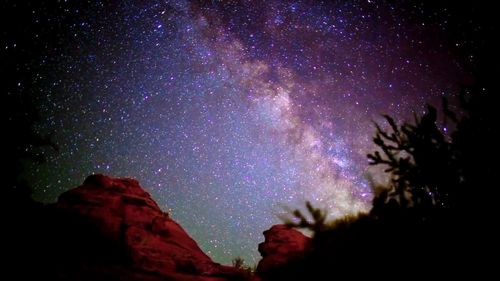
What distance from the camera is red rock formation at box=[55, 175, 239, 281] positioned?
26.0ft

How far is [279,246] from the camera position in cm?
1012

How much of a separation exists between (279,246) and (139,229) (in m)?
4.95

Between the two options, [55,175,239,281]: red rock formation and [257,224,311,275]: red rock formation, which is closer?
[55,175,239,281]: red rock formation

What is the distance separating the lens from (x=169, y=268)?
311 inches

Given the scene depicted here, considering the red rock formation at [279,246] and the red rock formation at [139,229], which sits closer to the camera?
the red rock formation at [139,229]

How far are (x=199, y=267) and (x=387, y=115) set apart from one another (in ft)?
22.3

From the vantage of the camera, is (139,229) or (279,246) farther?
(279,246)

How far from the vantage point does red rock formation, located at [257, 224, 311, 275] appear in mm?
9625

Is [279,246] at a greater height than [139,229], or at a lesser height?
lesser

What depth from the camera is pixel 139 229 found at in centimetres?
883

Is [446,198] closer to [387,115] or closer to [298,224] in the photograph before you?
[387,115]

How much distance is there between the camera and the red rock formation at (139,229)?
7.92 m

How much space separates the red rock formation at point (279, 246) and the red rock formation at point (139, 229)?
5.34ft

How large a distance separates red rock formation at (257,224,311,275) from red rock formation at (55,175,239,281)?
1.63 meters
